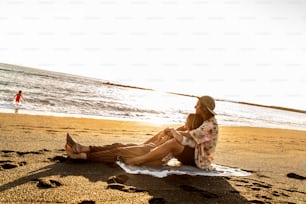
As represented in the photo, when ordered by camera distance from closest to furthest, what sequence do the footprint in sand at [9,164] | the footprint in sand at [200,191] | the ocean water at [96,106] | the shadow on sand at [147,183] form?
the shadow on sand at [147,183]
the footprint in sand at [200,191]
the footprint in sand at [9,164]
the ocean water at [96,106]

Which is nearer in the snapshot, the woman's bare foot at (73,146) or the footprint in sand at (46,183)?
the footprint in sand at (46,183)

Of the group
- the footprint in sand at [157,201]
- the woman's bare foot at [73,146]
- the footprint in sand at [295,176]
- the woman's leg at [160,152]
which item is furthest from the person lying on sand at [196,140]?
the footprint in sand at [295,176]

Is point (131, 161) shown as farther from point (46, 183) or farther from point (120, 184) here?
point (46, 183)

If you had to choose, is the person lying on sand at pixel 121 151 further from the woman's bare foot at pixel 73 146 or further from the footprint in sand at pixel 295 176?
the footprint in sand at pixel 295 176

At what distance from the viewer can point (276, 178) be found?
6.07 metres

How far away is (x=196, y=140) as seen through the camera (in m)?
5.17

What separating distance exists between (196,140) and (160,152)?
65cm

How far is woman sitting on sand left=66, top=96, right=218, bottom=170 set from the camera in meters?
5.15

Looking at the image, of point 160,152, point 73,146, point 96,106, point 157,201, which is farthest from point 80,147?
point 96,106

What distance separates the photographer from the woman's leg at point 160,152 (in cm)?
513

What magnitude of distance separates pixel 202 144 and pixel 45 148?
3337 millimetres

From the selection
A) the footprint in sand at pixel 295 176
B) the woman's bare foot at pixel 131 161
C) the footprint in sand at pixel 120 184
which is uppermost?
the woman's bare foot at pixel 131 161

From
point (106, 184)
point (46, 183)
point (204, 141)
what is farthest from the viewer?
point (204, 141)

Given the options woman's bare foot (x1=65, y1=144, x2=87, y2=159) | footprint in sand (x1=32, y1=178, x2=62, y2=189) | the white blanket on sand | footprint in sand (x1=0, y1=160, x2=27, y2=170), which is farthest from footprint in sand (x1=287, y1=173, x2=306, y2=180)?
footprint in sand (x1=0, y1=160, x2=27, y2=170)
